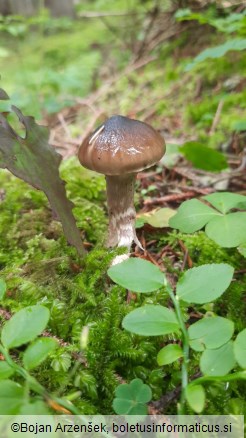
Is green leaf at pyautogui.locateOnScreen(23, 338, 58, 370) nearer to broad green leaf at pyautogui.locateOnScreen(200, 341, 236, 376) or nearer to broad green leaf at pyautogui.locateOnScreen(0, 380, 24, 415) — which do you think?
broad green leaf at pyautogui.locateOnScreen(0, 380, 24, 415)

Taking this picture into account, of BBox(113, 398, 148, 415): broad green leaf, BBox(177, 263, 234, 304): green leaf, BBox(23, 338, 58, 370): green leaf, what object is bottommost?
BBox(113, 398, 148, 415): broad green leaf

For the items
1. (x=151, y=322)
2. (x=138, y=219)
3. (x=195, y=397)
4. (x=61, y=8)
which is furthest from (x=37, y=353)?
(x=61, y=8)

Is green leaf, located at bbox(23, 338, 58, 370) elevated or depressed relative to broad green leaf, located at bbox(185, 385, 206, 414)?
elevated

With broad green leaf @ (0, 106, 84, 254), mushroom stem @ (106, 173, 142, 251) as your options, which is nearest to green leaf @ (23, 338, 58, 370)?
broad green leaf @ (0, 106, 84, 254)

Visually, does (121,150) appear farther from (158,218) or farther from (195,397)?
(195,397)

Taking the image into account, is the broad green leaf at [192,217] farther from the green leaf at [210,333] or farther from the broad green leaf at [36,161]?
the green leaf at [210,333]

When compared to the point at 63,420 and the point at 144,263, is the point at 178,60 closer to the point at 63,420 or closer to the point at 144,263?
the point at 144,263
